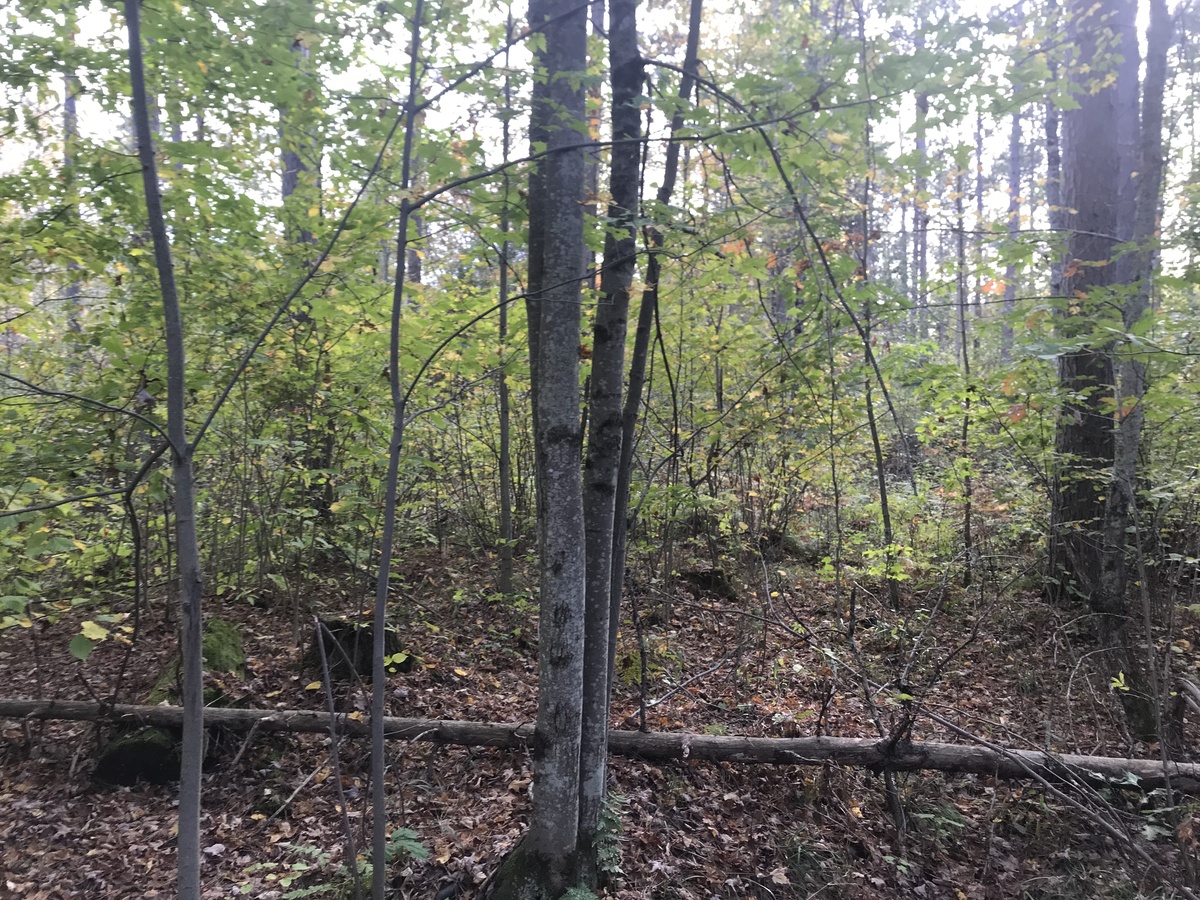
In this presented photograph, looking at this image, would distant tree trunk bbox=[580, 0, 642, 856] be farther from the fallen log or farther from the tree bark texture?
the fallen log

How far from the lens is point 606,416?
11.9 ft

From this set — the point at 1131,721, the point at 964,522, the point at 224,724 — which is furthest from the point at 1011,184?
the point at 224,724

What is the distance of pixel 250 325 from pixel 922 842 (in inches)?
234

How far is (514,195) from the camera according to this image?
3420 mm

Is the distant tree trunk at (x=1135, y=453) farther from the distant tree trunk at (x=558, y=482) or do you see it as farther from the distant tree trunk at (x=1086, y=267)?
the distant tree trunk at (x=558, y=482)

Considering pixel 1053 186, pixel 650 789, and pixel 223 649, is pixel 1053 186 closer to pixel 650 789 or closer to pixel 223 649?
pixel 650 789

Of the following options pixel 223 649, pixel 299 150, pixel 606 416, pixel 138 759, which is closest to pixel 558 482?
pixel 606 416

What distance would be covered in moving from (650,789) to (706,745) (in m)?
0.50

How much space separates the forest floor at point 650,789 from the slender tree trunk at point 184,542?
3.58ft

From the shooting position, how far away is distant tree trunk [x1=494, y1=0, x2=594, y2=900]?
3145 millimetres

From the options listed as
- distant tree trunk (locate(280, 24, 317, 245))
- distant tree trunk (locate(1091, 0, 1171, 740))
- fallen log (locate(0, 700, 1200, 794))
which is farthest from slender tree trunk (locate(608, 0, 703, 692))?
distant tree trunk (locate(1091, 0, 1171, 740))

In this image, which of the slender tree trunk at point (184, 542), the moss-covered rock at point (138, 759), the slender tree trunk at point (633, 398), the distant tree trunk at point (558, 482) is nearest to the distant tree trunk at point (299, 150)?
the slender tree trunk at point (184, 542)

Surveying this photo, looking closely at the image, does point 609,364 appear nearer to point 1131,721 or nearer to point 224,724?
point 224,724

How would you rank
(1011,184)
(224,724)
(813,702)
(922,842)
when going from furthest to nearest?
(1011,184)
(813,702)
(224,724)
(922,842)
